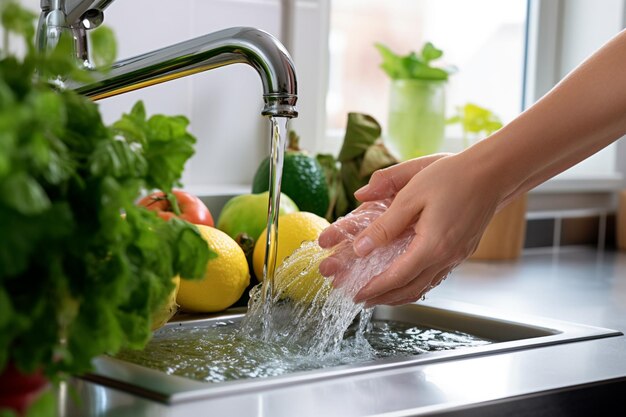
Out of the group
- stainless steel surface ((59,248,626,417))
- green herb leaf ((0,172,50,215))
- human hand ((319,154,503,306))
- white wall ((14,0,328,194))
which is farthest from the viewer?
white wall ((14,0,328,194))

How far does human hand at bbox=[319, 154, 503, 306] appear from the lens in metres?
0.82

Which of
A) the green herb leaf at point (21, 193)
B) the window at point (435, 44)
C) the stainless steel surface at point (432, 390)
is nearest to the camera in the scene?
the green herb leaf at point (21, 193)

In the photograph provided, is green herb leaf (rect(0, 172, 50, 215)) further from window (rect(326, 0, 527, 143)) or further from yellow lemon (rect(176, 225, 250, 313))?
window (rect(326, 0, 527, 143))

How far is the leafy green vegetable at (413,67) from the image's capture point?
1.79 m

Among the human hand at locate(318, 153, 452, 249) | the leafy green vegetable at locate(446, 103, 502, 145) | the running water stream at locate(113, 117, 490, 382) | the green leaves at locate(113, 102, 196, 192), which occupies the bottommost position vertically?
the running water stream at locate(113, 117, 490, 382)

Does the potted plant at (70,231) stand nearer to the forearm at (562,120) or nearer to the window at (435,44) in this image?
the forearm at (562,120)

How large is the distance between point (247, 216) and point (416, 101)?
734mm

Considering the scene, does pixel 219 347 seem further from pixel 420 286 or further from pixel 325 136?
pixel 325 136

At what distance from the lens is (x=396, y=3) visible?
6.70ft

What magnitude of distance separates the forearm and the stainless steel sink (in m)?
0.17

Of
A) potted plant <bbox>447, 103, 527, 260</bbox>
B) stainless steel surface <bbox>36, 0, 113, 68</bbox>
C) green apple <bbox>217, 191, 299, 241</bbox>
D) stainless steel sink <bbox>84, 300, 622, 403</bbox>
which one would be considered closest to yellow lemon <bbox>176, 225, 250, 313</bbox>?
stainless steel sink <bbox>84, 300, 622, 403</bbox>

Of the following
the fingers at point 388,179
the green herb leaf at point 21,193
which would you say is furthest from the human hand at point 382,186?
the green herb leaf at point 21,193

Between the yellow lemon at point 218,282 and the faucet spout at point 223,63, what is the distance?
170mm

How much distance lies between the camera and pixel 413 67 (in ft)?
5.89
